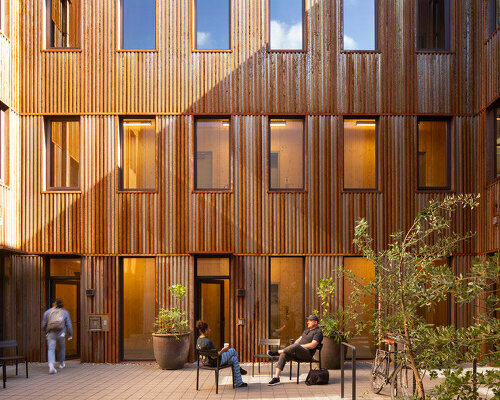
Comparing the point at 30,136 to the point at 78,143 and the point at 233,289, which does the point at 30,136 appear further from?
the point at 233,289

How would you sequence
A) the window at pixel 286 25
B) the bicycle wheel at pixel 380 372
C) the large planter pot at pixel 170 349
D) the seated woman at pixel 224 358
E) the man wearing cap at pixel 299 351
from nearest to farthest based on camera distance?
the bicycle wheel at pixel 380 372
the seated woman at pixel 224 358
the man wearing cap at pixel 299 351
the large planter pot at pixel 170 349
the window at pixel 286 25

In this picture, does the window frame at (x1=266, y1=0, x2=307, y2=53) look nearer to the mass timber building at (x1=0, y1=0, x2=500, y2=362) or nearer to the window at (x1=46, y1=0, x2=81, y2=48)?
the mass timber building at (x1=0, y1=0, x2=500, y2=362)

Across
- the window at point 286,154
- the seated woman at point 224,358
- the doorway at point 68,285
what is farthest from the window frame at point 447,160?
the doorway at point 68,285

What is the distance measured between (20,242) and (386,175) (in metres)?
9.27

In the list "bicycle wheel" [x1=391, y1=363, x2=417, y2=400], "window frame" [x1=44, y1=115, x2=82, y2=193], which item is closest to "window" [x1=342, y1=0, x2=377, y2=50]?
"window frame" [x1=44, y1=115, x2=82, y2=193]

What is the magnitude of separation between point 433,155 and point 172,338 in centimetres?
790

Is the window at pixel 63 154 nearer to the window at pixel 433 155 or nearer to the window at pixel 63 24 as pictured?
the window at pixel 63 24

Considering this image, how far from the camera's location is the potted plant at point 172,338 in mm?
13070

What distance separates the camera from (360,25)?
15141 millimetres

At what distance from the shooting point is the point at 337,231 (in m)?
14.8

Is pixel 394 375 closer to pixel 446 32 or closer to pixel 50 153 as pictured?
pixel 446 32

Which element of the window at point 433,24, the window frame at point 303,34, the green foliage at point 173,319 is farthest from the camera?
the window at point 433,24

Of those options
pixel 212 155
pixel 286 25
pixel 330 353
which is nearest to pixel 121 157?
pixel 212 155

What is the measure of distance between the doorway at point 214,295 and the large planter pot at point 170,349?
156cm
